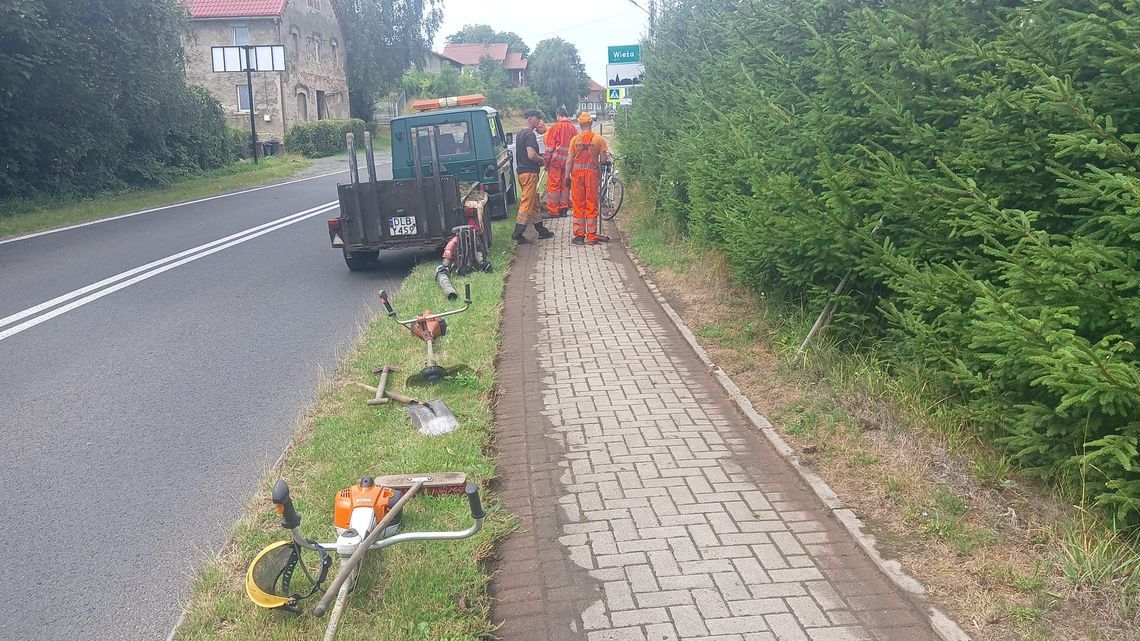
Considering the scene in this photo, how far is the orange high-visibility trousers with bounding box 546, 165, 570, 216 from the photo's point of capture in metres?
14.8

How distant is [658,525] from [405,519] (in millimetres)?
1210

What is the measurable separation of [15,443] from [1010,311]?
18.4 feet

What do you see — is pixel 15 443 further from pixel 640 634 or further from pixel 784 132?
pixel 784 132

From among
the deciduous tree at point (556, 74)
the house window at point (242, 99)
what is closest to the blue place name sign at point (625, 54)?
the house window at point (242, 99)

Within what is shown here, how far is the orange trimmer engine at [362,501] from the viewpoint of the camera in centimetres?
401

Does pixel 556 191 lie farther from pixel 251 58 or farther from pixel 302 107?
pixel 302 107

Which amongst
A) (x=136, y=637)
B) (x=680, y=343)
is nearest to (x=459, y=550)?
(x=136, y=637)

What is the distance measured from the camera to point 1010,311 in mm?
3703

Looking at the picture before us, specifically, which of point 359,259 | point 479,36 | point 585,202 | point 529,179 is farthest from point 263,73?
point 479,36

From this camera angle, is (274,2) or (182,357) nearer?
(182,357)

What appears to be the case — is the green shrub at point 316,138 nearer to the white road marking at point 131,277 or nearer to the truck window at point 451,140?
the white road marking at point 131,277

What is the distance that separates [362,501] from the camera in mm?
4012

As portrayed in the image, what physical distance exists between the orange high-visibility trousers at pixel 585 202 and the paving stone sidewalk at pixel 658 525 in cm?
595

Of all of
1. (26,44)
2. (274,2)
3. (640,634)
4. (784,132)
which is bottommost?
(640,634)
